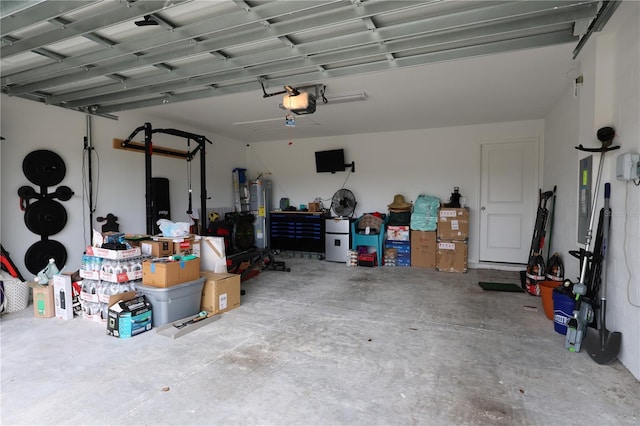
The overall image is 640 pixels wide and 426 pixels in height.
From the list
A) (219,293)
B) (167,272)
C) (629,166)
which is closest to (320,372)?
(219,293)

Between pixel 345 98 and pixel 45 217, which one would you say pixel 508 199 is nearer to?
pixel 345 98

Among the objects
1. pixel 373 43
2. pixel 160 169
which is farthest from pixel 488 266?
pixel 160 169

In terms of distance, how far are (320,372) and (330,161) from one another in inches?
202

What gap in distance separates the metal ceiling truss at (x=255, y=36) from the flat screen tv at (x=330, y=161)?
343 centimetres

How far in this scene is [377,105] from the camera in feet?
15.5

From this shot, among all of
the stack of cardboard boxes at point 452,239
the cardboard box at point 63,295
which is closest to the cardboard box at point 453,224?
the stack of cardboard boxes at point 452,239

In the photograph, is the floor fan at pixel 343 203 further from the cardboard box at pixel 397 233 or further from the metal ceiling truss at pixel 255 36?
the metal ceiling truss at pixel 255 36

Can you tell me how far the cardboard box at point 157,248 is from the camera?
3533 mm

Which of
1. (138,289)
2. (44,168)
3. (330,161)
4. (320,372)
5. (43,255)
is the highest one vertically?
(330,161)

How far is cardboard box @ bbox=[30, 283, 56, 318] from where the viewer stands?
11.2ft

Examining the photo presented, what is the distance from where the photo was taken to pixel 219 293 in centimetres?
350

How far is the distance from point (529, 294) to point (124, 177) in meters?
6.02

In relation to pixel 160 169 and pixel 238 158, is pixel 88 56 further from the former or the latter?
pixel 238 158

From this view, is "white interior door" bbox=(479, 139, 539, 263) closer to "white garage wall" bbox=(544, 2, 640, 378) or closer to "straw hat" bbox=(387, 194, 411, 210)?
"straw hat" bbox=(387, 194, 411, 210)
